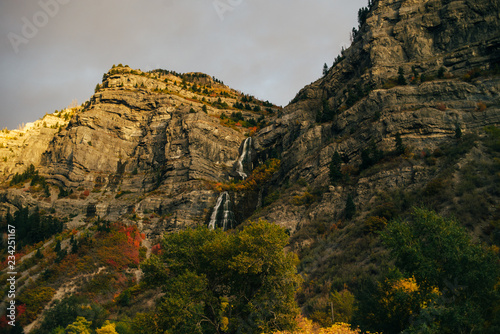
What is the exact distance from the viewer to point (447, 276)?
18547mm

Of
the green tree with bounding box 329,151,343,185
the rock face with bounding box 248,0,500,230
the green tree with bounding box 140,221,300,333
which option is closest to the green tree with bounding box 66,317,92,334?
the green tree with bounding box 140,221,300,333

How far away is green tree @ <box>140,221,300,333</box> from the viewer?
21281mm

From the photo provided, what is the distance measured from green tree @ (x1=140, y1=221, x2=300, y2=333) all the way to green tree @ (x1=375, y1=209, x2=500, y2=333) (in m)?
7.36

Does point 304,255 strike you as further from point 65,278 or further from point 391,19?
point 391,19

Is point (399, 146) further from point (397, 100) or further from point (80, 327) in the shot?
point (80, 327)

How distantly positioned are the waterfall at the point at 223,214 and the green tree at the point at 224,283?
4281 cm

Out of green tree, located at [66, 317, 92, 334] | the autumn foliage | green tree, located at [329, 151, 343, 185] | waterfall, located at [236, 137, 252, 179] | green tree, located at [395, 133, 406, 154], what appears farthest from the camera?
waterfall, located at [236, 137, 252, 179]

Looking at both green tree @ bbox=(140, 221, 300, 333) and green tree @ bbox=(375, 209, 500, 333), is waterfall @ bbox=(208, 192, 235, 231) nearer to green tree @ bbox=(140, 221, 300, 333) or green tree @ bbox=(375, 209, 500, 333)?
green tree @ bbox=(140, 221, 300, 333)

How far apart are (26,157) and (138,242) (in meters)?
60.0

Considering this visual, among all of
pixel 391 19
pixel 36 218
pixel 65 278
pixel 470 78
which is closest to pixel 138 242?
pixel 65 278

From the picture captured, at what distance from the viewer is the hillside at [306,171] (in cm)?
3431

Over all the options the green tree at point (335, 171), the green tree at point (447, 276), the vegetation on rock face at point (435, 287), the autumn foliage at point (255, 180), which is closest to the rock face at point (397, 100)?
the green tree at point (335, 171)

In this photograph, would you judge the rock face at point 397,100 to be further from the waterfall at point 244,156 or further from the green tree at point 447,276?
the green tree at point 447,276

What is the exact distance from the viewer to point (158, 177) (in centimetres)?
8731
